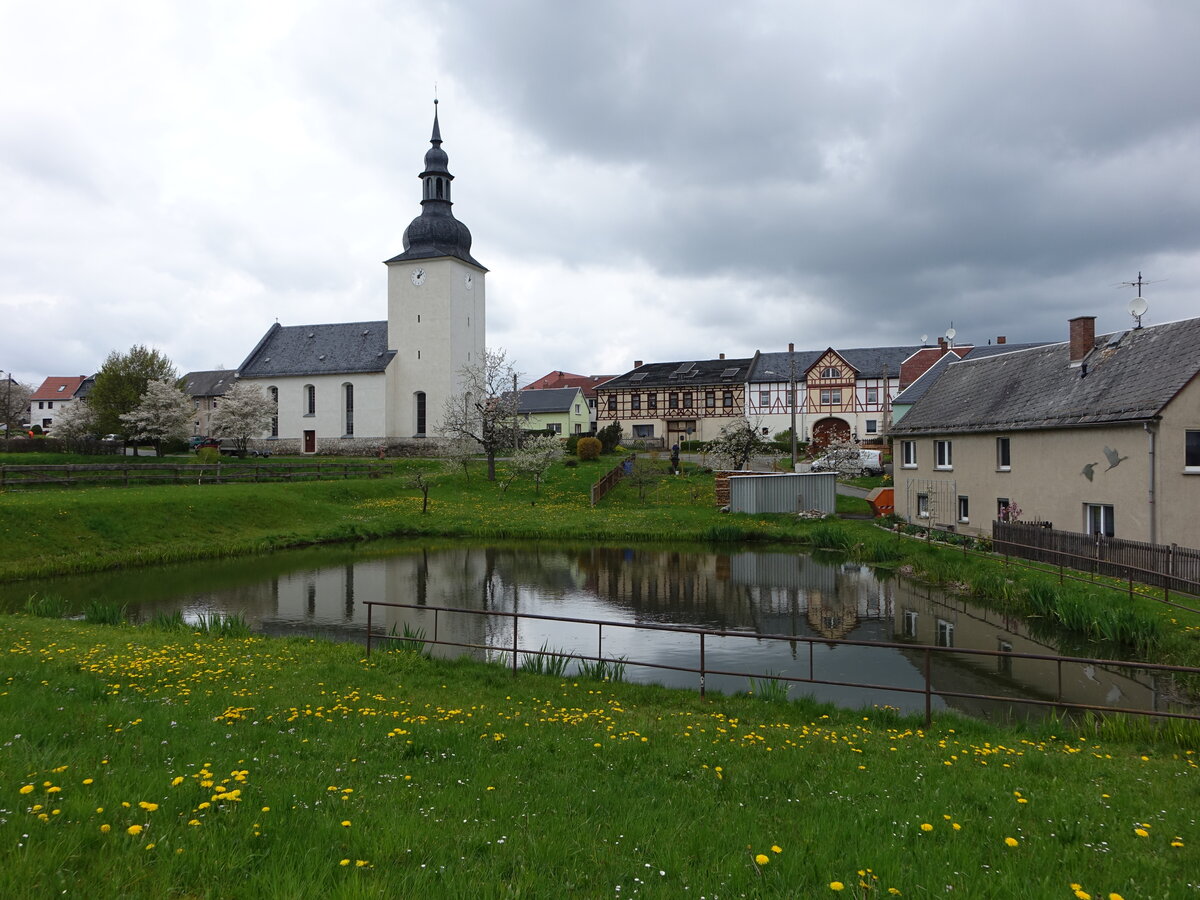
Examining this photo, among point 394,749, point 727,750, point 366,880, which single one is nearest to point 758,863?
point 366,880

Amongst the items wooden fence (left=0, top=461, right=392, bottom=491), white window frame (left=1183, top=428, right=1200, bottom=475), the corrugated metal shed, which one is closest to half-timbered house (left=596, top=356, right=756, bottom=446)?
wooden fence (left=0, top=461, right=392, bottom=491)

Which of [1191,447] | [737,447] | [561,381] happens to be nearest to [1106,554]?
[1191,447]

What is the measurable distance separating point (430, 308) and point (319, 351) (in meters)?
12.6

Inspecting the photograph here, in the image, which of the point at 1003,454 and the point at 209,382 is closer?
the point at 1003,454

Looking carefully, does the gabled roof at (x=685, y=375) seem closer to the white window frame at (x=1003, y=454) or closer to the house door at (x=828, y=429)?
the house door at (x=828, y=429)

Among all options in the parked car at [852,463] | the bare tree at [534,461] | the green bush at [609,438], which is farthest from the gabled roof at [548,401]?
the parked car at [852,463]

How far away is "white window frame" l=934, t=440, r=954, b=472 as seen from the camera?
29969 millimetres

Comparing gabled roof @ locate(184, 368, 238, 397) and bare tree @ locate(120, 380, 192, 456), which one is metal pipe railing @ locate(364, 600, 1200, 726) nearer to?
bare tree @ locate(120, 380, 192, 456)

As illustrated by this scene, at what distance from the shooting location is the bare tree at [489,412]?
48250 millimetres

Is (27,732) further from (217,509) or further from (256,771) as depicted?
(217,509)

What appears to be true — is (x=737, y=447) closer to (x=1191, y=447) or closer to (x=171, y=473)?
(x=1191, y=447)

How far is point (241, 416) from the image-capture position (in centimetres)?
5769

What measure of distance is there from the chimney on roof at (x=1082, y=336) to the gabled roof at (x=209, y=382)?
85840 millimetres

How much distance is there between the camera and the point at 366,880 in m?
4.02
